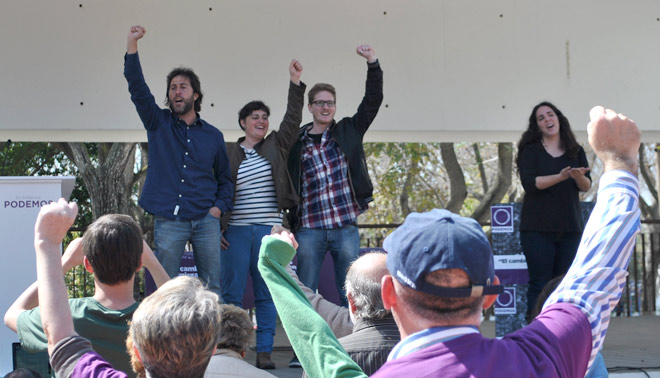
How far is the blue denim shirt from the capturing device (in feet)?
14.3

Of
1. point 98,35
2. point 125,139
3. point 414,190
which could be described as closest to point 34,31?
point 98,35

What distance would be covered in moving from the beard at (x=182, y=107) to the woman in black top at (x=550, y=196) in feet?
7.11

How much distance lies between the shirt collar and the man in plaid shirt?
3.34m

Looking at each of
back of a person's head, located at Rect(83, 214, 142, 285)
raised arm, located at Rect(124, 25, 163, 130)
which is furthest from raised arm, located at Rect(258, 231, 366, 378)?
raised arm, located at Rect(124, 25, 163, 130)

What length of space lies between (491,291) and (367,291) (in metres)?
0.89

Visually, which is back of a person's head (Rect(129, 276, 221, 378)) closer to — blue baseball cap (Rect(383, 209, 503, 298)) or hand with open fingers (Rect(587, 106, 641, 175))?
blue baseball cap (Rect(383, 209, 503, 298))

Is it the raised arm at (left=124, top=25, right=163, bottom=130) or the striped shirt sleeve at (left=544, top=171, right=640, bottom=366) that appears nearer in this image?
the striped shirt sleeve at (left=544, top=171, right=640, bottom=366)

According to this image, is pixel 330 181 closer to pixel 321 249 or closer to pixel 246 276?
pixel 321 249

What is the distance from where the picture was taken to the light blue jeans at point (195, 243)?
433 cm

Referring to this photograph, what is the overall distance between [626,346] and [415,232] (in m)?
5.23

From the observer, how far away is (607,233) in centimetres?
128

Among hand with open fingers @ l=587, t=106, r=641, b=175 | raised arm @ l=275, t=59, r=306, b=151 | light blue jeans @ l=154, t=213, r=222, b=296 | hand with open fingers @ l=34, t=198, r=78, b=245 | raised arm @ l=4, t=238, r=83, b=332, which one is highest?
raised arm @ l=275, t=59, r=306, b=151

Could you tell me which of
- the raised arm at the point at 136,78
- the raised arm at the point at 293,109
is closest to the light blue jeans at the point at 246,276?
the raised arm at the point at 293,109

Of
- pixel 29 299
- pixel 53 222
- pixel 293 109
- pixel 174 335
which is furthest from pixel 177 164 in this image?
pixel 174 335
